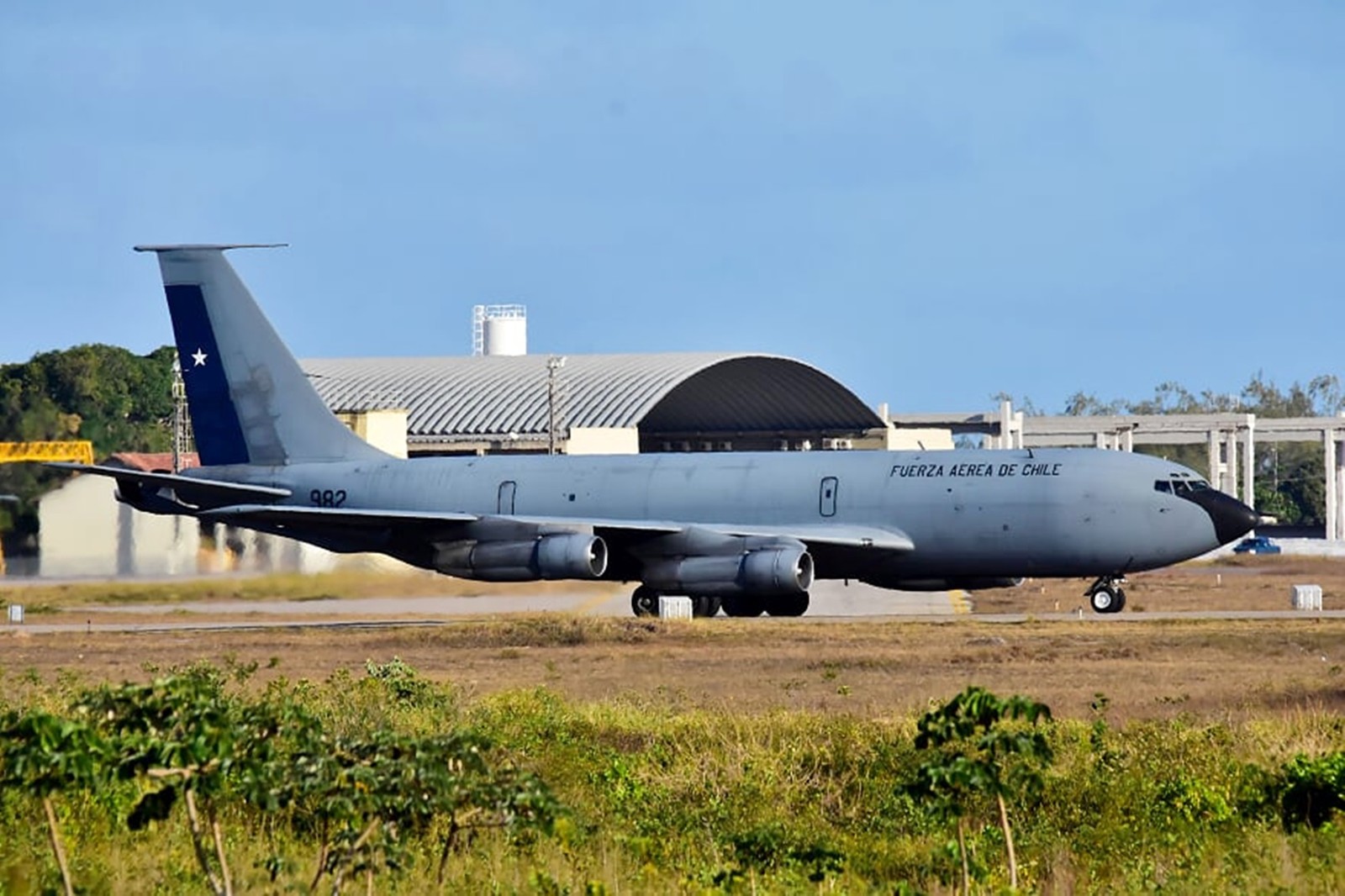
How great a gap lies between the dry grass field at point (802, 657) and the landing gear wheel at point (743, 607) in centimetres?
305

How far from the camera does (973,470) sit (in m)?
46.5

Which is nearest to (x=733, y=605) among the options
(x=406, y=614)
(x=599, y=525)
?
(x=599, y=525)

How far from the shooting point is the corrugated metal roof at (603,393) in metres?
91.8

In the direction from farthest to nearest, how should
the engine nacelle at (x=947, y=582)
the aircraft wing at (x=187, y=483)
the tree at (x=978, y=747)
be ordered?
the engine nacelle at (x=947, y=582) → the aircraft wing at (x=187, y=483) → the tree at (x=978, y=747)

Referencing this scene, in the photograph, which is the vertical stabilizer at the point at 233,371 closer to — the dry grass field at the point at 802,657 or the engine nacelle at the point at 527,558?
the dry grass field at the point at 802,657

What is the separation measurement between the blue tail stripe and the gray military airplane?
5 centimetres

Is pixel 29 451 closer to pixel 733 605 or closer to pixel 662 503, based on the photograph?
pixel 662 503

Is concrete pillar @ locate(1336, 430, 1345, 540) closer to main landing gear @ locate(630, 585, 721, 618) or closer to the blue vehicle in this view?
the blue vehicle

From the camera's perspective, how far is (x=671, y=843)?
18250 mm

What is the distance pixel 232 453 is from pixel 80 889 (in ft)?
129

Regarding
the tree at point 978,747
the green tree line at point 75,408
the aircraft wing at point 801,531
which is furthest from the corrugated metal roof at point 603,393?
the tree at point 978,747

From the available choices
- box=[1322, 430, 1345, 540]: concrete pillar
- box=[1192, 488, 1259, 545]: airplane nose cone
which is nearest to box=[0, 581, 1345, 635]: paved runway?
box=[1192, 488, 1259, 545]: airplane nose cone

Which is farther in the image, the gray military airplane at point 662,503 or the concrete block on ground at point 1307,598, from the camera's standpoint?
the concrete block on ground at point 1307,598

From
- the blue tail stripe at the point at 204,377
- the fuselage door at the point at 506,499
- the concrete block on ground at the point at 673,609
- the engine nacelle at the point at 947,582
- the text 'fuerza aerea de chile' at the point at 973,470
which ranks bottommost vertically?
the concrete block on ground at the point at 673,609
